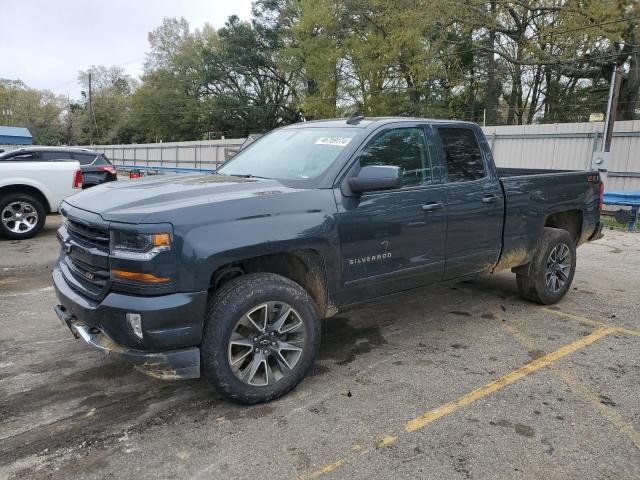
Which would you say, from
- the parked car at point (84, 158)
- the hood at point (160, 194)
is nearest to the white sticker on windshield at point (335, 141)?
the hood at point (160, 194)

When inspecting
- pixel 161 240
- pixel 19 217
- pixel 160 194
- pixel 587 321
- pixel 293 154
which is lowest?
pixel 587 321

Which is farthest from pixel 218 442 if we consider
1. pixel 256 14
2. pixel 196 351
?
pixel 256 14

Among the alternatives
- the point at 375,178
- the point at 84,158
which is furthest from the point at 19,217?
the point at 375,178

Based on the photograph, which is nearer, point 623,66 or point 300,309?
point 300,309

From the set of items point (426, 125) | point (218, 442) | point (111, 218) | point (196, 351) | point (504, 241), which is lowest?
point (218, 442)

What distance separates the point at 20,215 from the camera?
907cm

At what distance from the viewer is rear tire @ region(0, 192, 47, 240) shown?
8.90m

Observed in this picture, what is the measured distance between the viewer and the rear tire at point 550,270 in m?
5.33

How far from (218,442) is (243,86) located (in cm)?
5166

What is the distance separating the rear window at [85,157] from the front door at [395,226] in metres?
10.2

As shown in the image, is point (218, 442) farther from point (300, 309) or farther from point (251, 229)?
point (251, 229)

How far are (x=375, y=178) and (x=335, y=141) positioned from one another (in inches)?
25.0

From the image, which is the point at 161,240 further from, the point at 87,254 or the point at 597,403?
the point at 597,403

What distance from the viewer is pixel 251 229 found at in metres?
3.16
